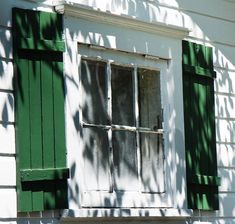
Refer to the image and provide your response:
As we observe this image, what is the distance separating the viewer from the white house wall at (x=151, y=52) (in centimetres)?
677

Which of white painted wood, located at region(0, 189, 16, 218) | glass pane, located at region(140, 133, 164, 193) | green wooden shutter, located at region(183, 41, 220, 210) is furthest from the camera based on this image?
green wooden shutter, located at region(183, 41, 220, 210)

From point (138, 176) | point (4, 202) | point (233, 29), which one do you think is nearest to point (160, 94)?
point (138, 176)

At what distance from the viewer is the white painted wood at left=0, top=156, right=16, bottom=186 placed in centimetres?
670

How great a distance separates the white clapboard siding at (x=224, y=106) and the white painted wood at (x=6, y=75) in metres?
2.49

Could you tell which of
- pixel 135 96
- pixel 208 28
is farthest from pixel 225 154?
pixel 135 96

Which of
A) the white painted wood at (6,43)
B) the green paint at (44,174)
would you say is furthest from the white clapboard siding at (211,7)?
the green paint at (44,174)

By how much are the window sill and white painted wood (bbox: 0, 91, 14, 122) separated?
826 millimetres

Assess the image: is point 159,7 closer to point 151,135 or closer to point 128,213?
point 151,135

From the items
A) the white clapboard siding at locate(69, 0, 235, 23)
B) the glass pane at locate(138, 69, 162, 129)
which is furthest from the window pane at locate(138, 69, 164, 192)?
the white clapboard siding at locate(69, 0, 235, 23)

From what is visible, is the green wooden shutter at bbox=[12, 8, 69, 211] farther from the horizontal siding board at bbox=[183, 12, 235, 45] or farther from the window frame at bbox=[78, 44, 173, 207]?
the horizontal siding board at bbox=[183, 12, 235, 45]

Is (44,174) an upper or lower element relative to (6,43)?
lower

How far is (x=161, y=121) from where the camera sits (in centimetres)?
806

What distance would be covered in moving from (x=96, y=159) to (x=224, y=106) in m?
1.81

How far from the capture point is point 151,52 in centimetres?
801
